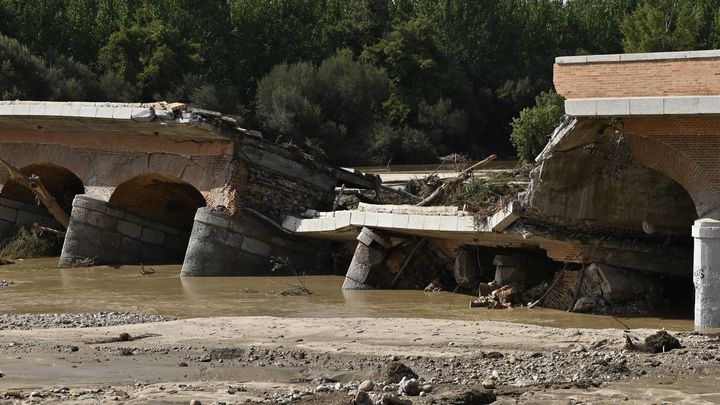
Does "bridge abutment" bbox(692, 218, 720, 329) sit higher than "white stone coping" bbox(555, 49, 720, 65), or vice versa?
"white stone coping" bbox(555, 49, 720, 65)

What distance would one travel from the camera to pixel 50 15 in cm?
5625

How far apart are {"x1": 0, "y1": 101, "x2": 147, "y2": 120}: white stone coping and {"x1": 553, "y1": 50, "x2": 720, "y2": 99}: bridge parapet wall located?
8.91 meters

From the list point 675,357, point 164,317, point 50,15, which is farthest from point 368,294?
point 50,15

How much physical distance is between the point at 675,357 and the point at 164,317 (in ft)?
23.2

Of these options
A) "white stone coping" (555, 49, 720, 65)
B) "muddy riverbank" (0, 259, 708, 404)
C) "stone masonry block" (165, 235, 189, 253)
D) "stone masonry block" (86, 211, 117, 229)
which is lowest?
"muddy riverbank" (0, 259, 708, 404)

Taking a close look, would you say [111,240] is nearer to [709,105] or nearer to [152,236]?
[152,236]

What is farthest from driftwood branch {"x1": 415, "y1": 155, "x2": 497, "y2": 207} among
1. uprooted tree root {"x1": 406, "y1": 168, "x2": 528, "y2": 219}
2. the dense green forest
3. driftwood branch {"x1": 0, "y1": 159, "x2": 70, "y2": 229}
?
the dense green forest

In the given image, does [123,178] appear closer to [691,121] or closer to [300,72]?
[691,121]

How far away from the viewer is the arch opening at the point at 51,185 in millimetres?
25236

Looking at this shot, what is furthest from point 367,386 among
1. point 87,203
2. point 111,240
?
point 111,240

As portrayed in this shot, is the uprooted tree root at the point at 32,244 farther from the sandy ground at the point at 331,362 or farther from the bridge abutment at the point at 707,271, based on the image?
the bridge abutment at the point at 707,271

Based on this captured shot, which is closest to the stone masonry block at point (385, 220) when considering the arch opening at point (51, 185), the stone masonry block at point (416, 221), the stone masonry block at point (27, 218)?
the stone masonry block at point (416, 221)

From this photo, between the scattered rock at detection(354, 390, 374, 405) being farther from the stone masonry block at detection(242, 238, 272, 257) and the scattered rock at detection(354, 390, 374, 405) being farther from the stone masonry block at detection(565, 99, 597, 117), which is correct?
the stone masonry block at detection(242, 238, 272, 257)

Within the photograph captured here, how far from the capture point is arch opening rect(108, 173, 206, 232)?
23562 mm
